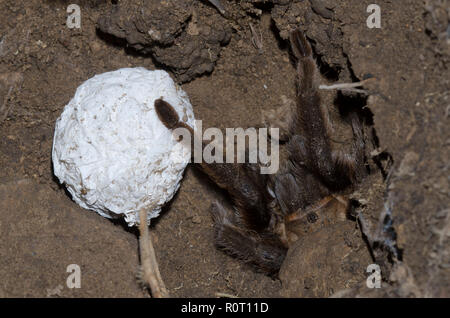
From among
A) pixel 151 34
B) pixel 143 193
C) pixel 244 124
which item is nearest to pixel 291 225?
pixel 244 124

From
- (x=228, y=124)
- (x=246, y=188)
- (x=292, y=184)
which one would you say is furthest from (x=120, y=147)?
(x=292, y=184)

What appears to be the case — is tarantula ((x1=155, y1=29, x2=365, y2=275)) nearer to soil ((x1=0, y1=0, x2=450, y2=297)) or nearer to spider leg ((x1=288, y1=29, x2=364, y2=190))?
spider leg ((x1=288, y1=29, x2=364, y2=190))

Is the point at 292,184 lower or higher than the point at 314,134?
lower

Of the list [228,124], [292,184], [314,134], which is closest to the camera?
[314,134]

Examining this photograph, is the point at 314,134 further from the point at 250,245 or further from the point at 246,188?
the point at 250,245

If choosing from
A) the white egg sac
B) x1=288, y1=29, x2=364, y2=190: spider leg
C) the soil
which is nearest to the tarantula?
x1=288, y1=29, x2=364, y2=190: spider leg
